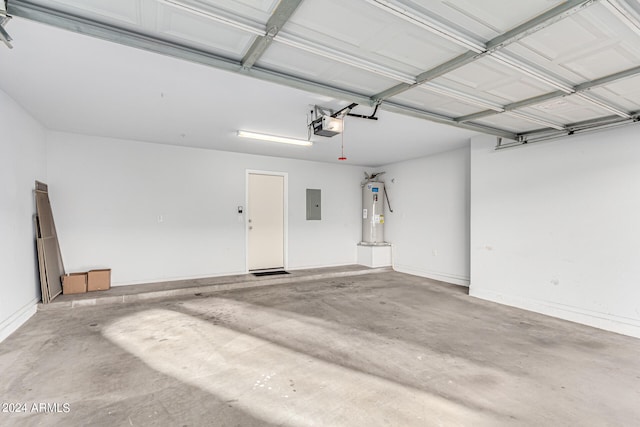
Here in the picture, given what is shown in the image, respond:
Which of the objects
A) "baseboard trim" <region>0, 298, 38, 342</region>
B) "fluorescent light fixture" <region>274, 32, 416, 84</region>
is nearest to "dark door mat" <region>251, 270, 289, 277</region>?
"baseboard trim" <region>0, 298, 38, 342</region>

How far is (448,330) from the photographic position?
3.45m

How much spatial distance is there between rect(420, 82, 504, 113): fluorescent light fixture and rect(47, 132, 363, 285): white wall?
417 centimetres

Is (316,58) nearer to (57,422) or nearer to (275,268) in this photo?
(57,422)

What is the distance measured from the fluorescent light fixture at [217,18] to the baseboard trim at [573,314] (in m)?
4.65

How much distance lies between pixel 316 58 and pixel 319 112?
132 centimetres

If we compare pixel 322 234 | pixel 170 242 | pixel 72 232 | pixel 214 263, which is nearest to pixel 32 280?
pixel 72 232

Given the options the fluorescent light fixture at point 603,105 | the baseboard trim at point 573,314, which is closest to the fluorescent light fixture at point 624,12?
the fluorescent light fixture at point 603,105

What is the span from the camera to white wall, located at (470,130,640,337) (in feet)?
11.3

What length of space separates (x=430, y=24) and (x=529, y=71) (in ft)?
3.65

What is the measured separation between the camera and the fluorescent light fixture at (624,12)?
5.37ft

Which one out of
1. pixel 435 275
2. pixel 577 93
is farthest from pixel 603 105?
pixel 435 275

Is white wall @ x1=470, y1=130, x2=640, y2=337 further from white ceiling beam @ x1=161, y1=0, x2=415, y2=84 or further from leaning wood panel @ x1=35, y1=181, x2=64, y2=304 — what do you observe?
leaning wood panel @ x1=35, y1=181, x2=64, y2=304

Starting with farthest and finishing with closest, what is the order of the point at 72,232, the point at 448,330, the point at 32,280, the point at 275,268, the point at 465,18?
1. the point at 275,268
2. the point at 72,232
3. the point at 32,280
4. the point at 448,330
5. the point at 465,18

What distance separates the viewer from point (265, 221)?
636 cm
